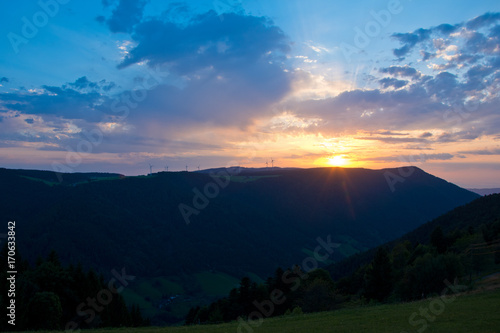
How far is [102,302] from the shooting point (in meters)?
47.9

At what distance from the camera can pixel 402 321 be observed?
20750mm

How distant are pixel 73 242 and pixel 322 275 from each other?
561 ft

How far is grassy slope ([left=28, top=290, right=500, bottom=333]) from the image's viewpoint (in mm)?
18281

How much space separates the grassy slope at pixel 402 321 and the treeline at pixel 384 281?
8.72 m

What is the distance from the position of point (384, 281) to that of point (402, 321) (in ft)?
Result: 91.1

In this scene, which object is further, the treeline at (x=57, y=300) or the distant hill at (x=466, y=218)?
the distant hill at (x=466, y=218)

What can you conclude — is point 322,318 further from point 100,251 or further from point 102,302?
point 100,251

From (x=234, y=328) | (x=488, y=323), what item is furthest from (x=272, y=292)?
(x=488, y=323)

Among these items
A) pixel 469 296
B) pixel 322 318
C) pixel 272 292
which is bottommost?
pixel 272 292

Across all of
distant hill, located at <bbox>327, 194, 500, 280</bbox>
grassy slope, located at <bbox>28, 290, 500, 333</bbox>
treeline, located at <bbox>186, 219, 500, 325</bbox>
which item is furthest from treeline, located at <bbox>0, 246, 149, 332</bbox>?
distant hill, located at <bbox>327, 194, 500, 280</bbox>

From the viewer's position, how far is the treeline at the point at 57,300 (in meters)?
35.6

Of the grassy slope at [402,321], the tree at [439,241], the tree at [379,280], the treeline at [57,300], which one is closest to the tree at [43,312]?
the treeline at [57,300]

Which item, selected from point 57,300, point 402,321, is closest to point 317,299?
point 402,321

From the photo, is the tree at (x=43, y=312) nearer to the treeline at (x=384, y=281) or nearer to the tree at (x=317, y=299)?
the treeline at (x=384, y=281)
